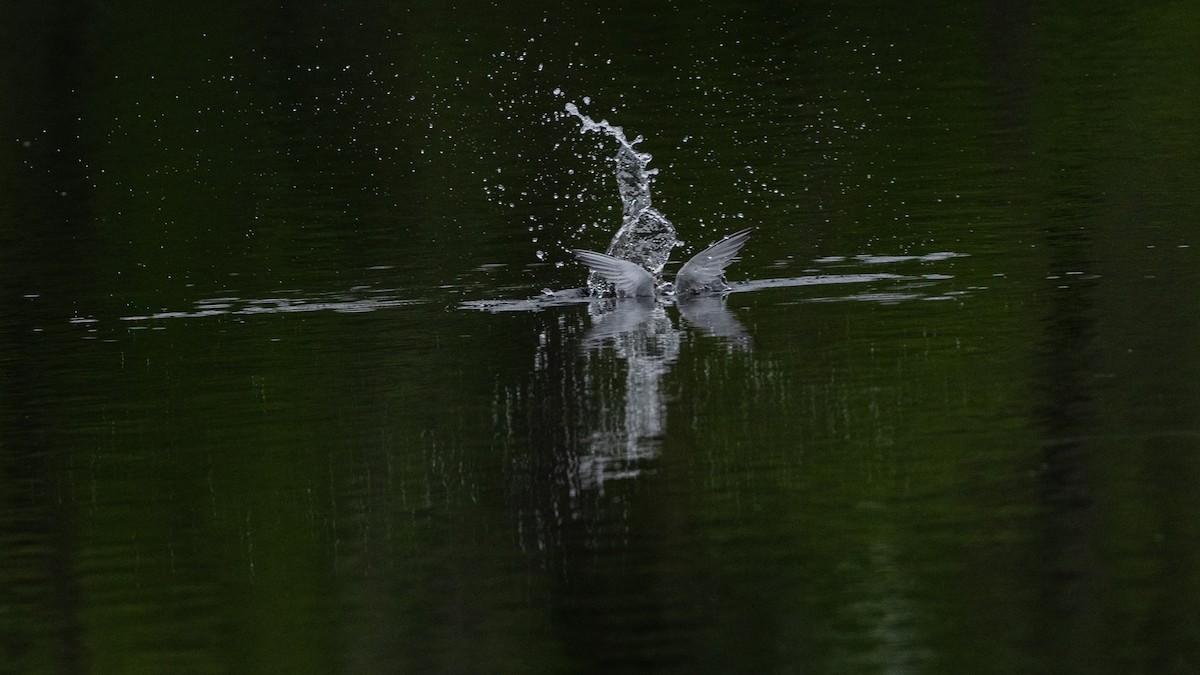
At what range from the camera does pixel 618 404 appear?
18.6 m

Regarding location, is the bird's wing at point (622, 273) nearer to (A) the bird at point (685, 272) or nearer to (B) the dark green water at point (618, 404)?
(A) the bird at point (685, 272)

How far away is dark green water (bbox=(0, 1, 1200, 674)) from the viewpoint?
42.1ft

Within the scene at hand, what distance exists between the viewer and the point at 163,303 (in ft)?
85.4

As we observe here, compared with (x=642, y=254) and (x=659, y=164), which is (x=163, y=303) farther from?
(x=659, y=164)

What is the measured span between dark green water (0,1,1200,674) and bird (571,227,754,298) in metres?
0.48

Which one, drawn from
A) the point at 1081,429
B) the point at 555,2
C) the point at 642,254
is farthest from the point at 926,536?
the point at 555,2

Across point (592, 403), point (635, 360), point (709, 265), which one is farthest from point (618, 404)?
point (709, 265)

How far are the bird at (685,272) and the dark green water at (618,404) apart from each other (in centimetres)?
48

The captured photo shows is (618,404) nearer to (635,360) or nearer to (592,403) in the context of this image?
(592,403)

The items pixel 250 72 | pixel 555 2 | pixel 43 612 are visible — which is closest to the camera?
pixel 43 612

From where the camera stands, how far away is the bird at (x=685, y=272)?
24031 millimetres

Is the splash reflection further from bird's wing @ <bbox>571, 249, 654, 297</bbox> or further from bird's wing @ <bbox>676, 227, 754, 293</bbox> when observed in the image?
bird's wing @ <bbox>676, 227, 754, 293</bbox>

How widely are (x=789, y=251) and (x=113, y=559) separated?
1316 cm

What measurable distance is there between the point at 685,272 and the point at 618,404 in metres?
5.91
